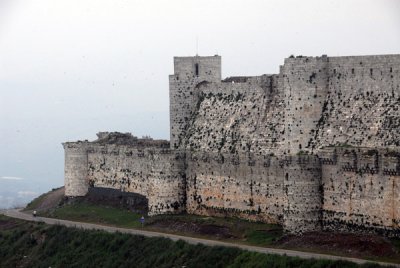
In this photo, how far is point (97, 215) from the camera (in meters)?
72.0

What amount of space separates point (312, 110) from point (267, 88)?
6991 mm

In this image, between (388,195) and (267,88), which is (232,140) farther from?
(388,195)

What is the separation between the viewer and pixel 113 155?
75188 mm

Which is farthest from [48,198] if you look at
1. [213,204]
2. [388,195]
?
[388,195]

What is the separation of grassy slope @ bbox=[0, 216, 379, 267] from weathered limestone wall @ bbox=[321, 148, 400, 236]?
15.2 ft

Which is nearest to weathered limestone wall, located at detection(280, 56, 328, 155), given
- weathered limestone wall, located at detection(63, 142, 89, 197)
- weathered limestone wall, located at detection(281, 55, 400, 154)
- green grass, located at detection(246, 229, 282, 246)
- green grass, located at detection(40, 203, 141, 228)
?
weathered limestone wall, located at detection(281, 55, 400, 154)

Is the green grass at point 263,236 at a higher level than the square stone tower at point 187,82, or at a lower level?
lower

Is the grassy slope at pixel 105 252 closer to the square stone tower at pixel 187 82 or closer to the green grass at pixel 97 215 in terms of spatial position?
the green grass at pixel 97 215

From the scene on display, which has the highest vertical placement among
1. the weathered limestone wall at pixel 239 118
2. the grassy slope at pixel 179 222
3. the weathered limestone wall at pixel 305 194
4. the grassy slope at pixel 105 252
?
the weathered limestone wall at pixel 239 118

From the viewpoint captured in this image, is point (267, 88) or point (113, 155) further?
point (113, 155)

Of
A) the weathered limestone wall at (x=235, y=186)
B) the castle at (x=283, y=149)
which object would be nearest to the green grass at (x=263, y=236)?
the castle at (x=283, y=149)

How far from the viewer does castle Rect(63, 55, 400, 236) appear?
174 feet

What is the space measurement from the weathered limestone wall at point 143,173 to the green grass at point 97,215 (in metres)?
1.70

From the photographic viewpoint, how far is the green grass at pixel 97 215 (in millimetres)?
68438
